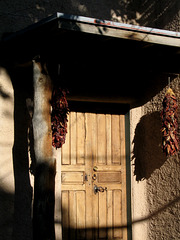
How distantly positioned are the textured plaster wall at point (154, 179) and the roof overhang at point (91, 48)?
612 millimetres

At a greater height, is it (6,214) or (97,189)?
(97,189)

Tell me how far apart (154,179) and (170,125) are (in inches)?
43.1

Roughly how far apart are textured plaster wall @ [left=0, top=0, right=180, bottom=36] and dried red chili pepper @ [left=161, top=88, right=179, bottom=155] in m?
1.19

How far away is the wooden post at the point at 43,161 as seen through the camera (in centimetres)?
466

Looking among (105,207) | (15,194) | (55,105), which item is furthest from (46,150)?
(105,207)

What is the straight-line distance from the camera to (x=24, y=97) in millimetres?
5668

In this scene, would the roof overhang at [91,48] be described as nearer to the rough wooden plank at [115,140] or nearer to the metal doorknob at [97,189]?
the rough wooden plank at [115,140]

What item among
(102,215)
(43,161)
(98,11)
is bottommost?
(102,215)

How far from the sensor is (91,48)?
16.8ft

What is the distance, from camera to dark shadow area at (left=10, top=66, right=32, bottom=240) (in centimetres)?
546

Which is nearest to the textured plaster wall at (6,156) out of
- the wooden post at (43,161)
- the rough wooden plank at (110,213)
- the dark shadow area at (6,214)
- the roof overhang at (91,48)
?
the dark shadow area at (6,214)

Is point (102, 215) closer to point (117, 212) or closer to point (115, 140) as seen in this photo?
point (117, 212)

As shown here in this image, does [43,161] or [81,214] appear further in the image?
[81,214]

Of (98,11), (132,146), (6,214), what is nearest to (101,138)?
(132,146)
